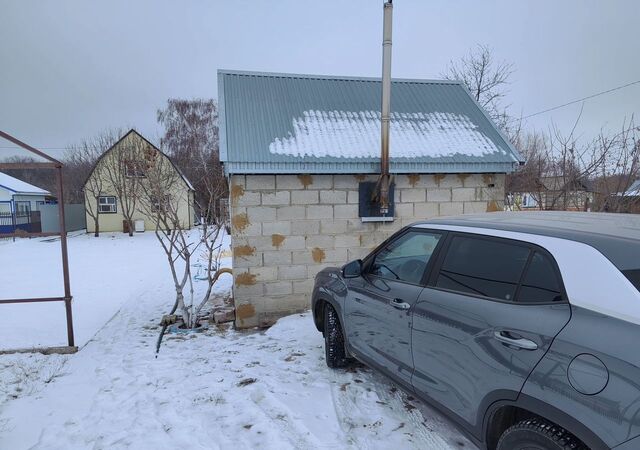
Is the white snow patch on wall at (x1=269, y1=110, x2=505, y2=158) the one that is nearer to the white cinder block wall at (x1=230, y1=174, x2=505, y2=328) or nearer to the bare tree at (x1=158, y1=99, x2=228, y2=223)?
the white cinder block wall at (x1=230, y1=174, x2=505, y2=328)

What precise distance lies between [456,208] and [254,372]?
423 centimetres

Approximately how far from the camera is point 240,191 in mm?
5793

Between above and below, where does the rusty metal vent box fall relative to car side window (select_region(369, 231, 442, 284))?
above

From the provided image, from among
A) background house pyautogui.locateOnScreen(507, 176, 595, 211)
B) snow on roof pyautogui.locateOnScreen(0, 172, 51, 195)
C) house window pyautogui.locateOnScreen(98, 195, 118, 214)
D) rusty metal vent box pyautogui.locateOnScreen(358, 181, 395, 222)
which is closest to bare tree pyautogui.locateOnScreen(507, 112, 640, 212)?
background house pyautogui.locateOnScreen(507, 176, 595, 211)

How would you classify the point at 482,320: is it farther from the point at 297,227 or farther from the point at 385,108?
the point at 385,108

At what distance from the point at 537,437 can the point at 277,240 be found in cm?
451

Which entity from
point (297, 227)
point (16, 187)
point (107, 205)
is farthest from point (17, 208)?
point (297, 227)

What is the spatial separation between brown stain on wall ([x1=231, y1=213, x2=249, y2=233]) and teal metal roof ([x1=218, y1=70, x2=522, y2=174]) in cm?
71

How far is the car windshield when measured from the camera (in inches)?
66.8

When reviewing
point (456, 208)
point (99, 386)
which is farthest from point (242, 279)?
point (456, 208)

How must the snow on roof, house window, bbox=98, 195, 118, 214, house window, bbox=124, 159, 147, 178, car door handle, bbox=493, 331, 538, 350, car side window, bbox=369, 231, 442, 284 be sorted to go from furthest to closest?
house window, bbox=98, 195, 118, 214
the snow on roof
house window, bbox=124, 159, 147, 178
car side window, bbox=369, 231, 442, 284
car door handle, bbox=493, 331, 538, 350

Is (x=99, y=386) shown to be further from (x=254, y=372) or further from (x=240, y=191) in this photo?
(x=240, y=191)

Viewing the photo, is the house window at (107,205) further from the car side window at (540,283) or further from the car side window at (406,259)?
the car side window at (540,283)

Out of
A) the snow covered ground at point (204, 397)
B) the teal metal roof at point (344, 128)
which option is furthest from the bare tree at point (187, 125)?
the snow covered ground at point (204, 397)
